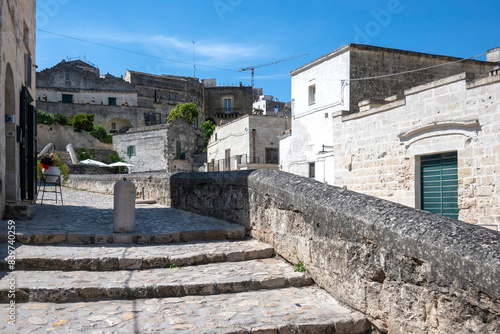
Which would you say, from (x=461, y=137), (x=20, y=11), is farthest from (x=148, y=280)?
(x=461, y=137)

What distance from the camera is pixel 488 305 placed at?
2545 millimetres

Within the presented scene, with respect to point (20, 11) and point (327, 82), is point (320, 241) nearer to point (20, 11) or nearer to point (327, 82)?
point (20, 11)

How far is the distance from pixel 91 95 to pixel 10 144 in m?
45.6

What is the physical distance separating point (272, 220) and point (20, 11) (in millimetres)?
6881

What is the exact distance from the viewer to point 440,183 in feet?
36.8

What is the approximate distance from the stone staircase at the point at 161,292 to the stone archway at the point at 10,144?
2.51m

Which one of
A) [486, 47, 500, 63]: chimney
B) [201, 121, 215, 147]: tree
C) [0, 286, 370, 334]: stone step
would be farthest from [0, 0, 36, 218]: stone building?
[201, 121, 215, 147]: tree

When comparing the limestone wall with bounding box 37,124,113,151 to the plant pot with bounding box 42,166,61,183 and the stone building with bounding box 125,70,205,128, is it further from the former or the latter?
the plant pot with bounding box 42,166,61,183

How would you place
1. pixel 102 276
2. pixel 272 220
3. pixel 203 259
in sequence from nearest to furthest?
pixel 102 276
pixel 203 259
pixel 272 220

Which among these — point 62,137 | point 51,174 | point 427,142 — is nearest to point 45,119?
point 62,137

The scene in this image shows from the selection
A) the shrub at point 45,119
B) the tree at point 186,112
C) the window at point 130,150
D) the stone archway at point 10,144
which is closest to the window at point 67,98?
the shrub at point 45,119

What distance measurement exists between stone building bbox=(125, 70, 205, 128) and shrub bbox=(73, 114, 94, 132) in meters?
9.02

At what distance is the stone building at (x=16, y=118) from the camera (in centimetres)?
675

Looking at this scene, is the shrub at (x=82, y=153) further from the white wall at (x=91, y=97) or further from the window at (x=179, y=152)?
the white wall at (x=91, y=97)
